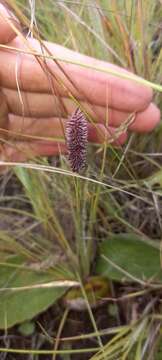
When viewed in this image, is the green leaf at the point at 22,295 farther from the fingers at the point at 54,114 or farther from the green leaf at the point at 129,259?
the fingers at the point at 54,114

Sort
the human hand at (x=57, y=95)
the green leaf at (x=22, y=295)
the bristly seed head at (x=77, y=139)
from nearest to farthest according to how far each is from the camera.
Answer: the bristly seed head at (x=77, y=139) < the human hand at (x=57, y=95) < the green leaf at (x=22, y=295)

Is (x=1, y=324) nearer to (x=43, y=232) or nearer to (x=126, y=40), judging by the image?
(x=43, y=232)

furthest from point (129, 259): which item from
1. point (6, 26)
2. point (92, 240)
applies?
point (6, 26)

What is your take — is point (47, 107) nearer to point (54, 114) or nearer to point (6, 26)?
point (54, 114)

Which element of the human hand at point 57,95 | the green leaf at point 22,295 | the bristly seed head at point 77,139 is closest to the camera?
the bristly seed head at point 77,139

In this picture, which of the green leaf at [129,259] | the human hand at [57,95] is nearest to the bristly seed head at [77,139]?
the human hand at [57,95]

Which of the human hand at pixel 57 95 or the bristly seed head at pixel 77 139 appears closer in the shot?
the bristly seed head at pixel 77 139
